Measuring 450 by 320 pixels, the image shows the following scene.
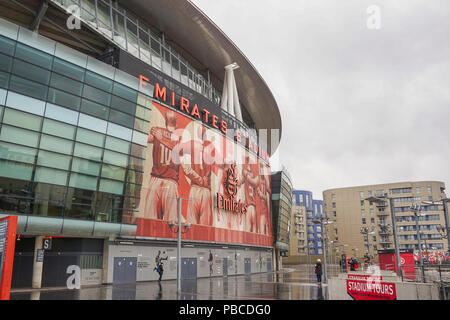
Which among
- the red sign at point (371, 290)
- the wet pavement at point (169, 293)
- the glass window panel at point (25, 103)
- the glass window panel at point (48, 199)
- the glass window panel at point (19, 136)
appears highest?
the glass window panel at point (25, 103)

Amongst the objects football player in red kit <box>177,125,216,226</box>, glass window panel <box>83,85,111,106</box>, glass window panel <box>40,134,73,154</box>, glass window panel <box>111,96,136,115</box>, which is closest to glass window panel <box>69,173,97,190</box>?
glass window panel <box>40,134,73,154</box>

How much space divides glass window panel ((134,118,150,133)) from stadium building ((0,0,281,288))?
0.19 metres

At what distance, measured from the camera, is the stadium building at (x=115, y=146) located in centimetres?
2494

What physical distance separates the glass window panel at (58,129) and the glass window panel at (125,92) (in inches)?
217

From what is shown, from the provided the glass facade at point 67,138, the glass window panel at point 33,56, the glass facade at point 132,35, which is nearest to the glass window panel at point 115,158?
the glass facade at point 67,138

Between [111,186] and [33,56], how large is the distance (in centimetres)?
1109

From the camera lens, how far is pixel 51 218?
25.6 meters

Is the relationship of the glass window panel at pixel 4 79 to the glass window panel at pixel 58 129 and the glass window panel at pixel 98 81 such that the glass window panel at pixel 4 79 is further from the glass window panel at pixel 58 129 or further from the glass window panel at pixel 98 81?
the glass window panel at pixel 98 81

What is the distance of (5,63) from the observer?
24.0m

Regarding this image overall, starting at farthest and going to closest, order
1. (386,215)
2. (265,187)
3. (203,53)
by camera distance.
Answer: (386,215) < (265,187) < (203,53)

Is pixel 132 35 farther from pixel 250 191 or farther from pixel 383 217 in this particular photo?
pixel 383 217
